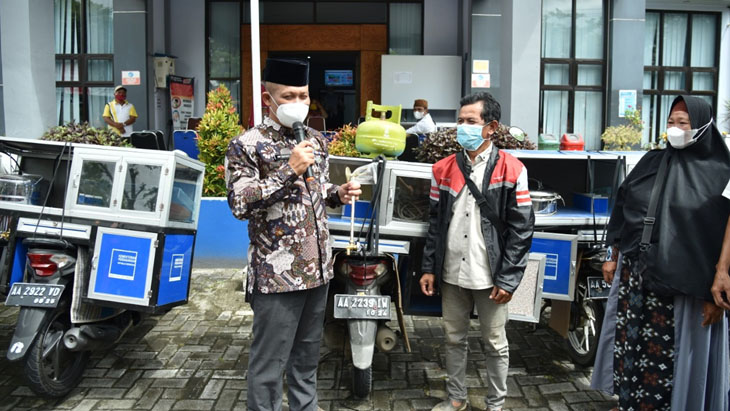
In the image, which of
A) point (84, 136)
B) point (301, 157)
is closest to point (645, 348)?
point (301, 157)

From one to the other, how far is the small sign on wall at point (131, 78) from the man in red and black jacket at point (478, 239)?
9.80 meters

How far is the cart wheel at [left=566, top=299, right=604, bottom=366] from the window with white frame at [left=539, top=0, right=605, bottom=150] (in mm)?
8473

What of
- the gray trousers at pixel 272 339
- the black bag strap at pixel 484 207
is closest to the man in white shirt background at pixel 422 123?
the black bag strap at pixel 484 207

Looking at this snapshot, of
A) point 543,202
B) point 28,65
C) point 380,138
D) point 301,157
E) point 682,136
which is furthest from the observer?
point 28,65

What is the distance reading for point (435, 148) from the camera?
18.9 ft

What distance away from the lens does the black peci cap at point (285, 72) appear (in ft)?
9.27

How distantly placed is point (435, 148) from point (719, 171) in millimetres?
2972

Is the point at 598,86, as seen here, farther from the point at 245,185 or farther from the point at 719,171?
the point at 245,185

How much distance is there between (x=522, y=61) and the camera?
10570mm

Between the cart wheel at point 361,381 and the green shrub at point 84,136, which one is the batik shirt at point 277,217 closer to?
the cart wheel at point 361,381

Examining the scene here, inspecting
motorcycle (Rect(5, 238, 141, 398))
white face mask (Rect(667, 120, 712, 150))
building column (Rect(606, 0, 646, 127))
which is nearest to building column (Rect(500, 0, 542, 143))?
building column (Rect(606, 0, 646, 127))

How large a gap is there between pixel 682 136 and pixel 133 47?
11.1 m

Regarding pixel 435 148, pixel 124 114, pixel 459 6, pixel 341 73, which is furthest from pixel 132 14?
pixel 435 148

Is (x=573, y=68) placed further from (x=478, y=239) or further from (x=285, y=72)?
(x=285, y=72)
